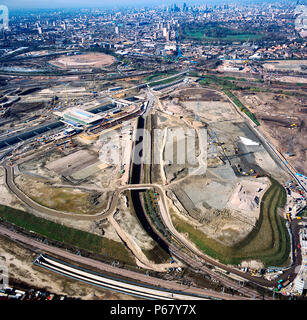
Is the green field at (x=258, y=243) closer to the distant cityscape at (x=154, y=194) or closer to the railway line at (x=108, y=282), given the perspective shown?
the distant cityscape at (x=154, y=194)

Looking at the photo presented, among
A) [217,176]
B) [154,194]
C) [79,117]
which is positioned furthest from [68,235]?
[79,117]

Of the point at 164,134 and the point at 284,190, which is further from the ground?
the point at 164,134

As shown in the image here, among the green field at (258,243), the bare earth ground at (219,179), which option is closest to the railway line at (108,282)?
the green field at (258,243)

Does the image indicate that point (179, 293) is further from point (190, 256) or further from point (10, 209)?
point (10, 209)

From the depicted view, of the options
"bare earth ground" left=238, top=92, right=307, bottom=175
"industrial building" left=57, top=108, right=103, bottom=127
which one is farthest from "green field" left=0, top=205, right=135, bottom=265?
"bare earth ground" left=238, top=92, right=307, bottom=175

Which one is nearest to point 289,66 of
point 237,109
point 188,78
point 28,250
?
point 188,78
